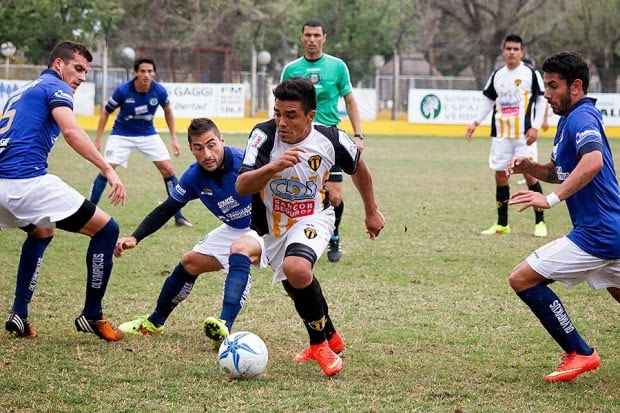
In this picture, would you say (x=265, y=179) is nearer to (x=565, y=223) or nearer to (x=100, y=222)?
(x=100, y=222)

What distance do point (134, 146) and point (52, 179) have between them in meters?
5.89

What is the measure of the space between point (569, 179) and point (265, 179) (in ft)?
5.22

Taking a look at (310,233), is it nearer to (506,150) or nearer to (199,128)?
(199,128)

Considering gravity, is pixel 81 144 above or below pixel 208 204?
above

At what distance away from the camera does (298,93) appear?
5.02 meters

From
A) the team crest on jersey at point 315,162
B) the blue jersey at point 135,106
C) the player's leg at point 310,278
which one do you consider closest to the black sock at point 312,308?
the player's leg at point 310,278

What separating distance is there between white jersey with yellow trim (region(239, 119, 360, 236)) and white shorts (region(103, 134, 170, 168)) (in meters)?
6.18

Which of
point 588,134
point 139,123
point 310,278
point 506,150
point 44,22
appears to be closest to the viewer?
point 588,134

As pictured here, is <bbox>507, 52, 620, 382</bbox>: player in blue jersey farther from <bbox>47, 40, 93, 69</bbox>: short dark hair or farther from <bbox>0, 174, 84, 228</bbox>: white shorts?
<bbox>47, 40, 93, 69</bbox>: short dark hair

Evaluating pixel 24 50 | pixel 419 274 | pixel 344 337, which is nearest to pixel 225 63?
pixel 24 50

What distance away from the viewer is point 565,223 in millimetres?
11664

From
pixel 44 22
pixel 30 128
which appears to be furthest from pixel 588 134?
pixel 44 22

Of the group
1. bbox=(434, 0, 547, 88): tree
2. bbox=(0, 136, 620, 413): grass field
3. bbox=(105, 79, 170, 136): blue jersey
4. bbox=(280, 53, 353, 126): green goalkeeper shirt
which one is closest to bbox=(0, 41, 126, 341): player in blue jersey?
bbox=(0, 136, 620, 413): grass field

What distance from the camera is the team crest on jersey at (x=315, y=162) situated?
5.16 meters
